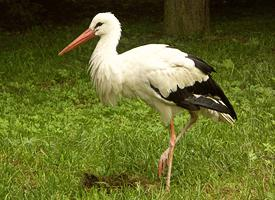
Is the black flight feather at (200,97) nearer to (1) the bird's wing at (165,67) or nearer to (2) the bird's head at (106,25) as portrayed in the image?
(1) the bird's wing at (165,67)

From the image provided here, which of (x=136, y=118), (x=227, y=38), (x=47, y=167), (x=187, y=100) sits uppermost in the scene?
(x=187, y=100)

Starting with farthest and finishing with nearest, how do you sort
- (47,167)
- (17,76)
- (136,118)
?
(17,76)
(136,118)
(47,167)

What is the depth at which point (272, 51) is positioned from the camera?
34.0 feet

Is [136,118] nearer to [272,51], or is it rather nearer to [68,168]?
[68,168]

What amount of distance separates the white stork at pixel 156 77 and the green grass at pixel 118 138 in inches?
13.5

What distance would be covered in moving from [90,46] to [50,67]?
62.2 inches

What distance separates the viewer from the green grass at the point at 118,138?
4.87m

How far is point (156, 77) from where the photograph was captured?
4.90m

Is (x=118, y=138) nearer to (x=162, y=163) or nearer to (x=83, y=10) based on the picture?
(x=162, y=163)

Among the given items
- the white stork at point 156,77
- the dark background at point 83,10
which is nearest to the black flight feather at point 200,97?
the white stork at point 156,77

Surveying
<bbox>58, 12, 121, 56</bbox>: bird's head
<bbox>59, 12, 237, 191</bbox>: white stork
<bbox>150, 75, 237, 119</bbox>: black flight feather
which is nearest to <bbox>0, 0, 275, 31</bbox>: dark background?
<bbox>58, 12, 121, 56</bbox>: bird's head

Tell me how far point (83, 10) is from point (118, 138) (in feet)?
31.4

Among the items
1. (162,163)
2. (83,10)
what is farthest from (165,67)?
(83,10)

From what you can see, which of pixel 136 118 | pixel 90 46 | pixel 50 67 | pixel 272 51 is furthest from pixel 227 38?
pixel 136 118
